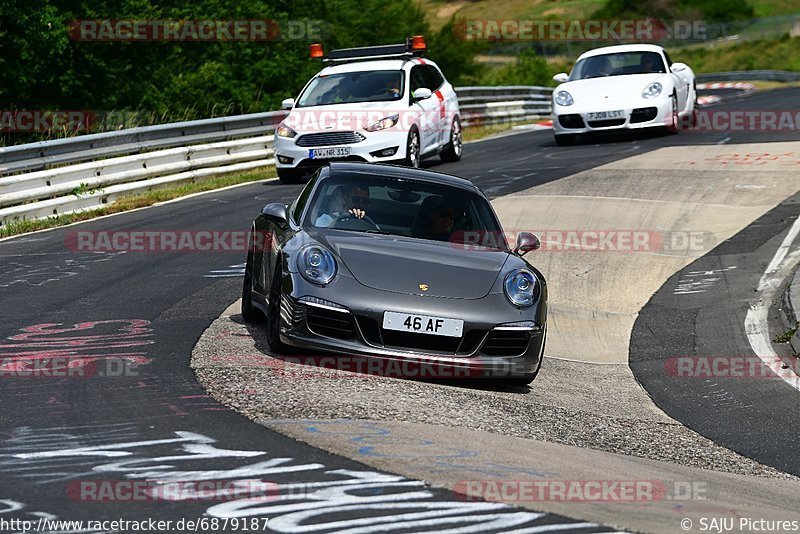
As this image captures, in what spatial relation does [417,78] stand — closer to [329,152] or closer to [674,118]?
[329,152]

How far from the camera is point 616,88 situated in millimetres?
23453

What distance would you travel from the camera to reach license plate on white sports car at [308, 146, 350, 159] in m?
19.4

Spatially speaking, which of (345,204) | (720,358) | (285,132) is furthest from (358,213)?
(285,132)

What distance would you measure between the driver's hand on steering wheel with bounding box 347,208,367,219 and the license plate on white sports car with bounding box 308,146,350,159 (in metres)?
9.97

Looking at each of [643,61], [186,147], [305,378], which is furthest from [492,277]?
[643,61]

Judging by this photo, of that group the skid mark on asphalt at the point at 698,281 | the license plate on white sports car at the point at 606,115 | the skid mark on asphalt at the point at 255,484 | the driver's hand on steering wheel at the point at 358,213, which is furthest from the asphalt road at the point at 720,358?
the license plate on white sports car at the point at 606,115

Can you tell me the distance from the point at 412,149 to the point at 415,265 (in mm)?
11569

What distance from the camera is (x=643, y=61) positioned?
947 inches

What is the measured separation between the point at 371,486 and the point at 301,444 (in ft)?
2.57

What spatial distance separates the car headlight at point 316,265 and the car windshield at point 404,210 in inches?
26.3

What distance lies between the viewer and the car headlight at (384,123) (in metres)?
19.5

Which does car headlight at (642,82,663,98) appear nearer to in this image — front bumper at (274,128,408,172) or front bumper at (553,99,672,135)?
front bumper at (553,99,672,135)

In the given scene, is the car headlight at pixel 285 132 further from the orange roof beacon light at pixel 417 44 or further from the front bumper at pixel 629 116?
the front bumper at pixel 629 116

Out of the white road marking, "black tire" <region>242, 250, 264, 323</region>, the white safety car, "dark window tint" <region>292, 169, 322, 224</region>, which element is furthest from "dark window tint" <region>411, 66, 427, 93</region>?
"dark window tint" <region>292, 169, 322, 224</region>
